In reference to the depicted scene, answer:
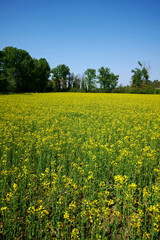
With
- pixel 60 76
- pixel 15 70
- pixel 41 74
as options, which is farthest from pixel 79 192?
pixel 60 76

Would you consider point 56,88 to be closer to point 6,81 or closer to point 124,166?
point 6,81

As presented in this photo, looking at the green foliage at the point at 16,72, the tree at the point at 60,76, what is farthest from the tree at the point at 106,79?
the green foliage at the point at 16,72

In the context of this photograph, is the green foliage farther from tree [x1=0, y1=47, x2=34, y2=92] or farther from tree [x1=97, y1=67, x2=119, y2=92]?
tree [x1=97, y1=67, x2=119, y2=92]

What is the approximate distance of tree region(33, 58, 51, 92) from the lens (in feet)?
253

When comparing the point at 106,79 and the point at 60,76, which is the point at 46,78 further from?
the point at 106,79

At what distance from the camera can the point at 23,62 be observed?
60469 millimetres

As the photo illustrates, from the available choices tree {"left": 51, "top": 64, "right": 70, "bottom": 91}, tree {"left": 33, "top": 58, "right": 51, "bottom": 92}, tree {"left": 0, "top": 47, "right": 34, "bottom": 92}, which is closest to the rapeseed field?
tree {"left": 0, "top": 47, "right": 34, "bottom": 92}

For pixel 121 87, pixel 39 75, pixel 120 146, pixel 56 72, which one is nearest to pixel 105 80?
pixel 121 87

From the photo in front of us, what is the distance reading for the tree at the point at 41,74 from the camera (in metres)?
77.2

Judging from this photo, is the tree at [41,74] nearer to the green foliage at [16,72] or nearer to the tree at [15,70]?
the green foliage at [16,72]

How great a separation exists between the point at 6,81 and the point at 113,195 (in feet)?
181

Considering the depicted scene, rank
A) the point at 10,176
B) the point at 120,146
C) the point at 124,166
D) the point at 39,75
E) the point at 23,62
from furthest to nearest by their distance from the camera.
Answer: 1. the point at 39,75
2. the point at 23,62
3. the point at 120,146
4. the point at 124,166
5. the point at 10,176

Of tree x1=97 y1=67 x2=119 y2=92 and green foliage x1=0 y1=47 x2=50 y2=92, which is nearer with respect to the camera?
green foliage x1=0 y1=47 x2=50 y2=92

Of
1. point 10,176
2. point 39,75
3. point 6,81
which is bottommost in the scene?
point 10,176
